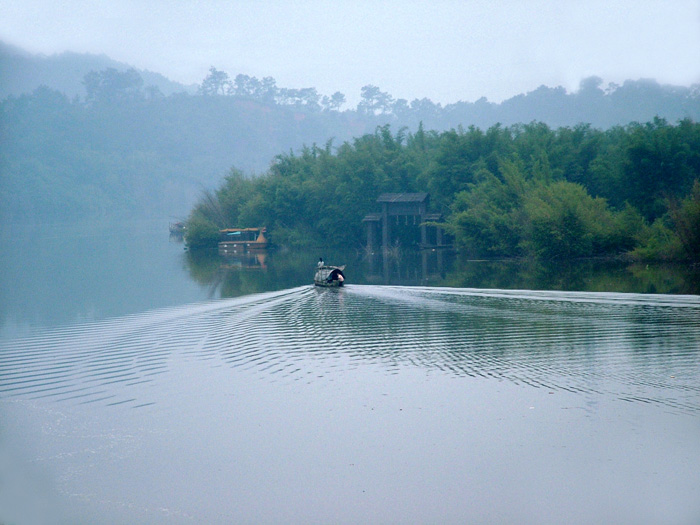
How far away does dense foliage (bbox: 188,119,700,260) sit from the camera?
33.0m

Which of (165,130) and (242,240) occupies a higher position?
(165,130)

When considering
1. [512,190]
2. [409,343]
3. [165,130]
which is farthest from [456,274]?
[165,130]

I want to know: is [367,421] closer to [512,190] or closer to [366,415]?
[366,415]

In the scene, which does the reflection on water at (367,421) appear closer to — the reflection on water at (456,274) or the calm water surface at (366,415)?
the calm water surface at (366,415)

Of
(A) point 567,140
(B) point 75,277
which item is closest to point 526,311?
(B) point 75,277

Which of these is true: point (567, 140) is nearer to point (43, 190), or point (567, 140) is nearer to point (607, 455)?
point (607, 455)

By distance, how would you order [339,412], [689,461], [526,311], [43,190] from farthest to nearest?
[43,190] → [526,311] → [339,412] → [689,461]

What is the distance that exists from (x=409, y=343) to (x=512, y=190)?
23.7m

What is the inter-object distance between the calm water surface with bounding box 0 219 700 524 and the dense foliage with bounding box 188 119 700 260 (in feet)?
44.9

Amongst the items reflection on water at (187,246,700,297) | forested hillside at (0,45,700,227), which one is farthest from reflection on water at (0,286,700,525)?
forested hillside at (0,45,700,227)

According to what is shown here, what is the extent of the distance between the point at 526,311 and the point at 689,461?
34.0 feet

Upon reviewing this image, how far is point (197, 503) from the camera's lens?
8172 millimetres

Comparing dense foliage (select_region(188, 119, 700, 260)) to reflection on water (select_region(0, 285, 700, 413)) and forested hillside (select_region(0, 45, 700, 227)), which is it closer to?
reflection on water (select_region(0, 285, 700, 413))

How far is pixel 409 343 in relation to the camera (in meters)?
15.6
